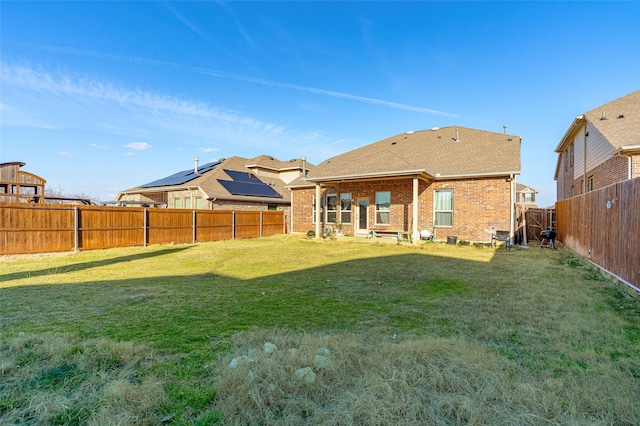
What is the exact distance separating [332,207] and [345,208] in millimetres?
934

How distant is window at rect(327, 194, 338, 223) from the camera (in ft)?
59.9

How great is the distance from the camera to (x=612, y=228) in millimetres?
6570

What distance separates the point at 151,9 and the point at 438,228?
15014 millimetres

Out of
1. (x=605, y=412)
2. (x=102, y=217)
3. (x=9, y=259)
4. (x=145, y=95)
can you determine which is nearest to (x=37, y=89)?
(x=145, y=95)

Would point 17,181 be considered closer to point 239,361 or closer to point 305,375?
point 239,361

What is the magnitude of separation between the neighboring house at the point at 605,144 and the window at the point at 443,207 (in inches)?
209

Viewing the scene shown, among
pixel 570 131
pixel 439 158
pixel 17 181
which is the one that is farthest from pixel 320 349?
pixel 17 181

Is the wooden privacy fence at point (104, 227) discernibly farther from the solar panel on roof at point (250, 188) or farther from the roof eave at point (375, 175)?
the roof eave at point (375, 175)

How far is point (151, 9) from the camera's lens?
1142 centimetres

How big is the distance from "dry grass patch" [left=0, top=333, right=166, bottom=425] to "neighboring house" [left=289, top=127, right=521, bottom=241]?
39.8ft

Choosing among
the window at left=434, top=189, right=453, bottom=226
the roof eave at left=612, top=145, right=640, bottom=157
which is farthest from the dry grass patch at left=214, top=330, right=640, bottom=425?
the window at left=434, top=189, right=453, bottom=226

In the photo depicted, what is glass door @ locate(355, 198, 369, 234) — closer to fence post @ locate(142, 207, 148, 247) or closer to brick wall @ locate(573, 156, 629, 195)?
brick wall @ locate(573, 156, 629, 195)

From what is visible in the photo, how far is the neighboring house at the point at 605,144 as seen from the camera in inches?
363

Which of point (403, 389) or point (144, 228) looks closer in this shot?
point (403, 389)
